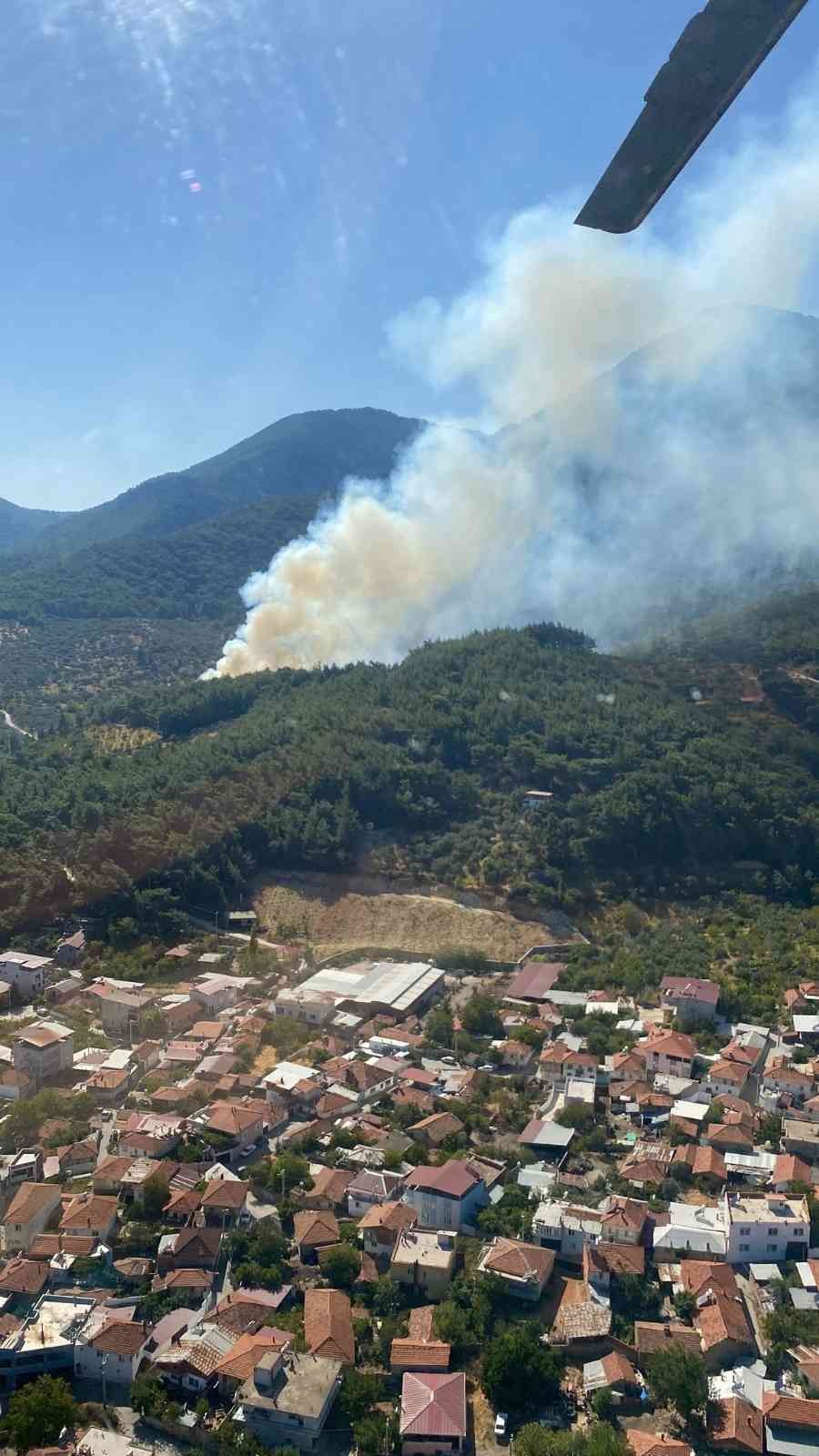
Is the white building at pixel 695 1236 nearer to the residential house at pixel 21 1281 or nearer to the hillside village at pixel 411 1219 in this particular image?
the hillside village at pixel 411 1219

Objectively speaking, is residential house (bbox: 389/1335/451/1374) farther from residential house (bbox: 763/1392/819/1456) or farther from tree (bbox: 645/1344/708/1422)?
residential house (bbox: 763/1392/819/1456)

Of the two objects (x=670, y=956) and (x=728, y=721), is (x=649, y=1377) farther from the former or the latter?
(x=728, y=721)

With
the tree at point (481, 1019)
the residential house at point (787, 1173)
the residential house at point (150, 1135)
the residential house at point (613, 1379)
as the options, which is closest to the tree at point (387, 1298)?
the residential house at point (613, 1379)

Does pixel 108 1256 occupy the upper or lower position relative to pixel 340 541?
lower

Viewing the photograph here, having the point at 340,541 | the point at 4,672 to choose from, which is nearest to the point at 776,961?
the point at 340,541

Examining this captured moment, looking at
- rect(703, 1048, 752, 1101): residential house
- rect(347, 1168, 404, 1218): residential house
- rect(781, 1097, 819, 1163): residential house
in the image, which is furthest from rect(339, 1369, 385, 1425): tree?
rect(703, 1048, 752, 1101): residential house

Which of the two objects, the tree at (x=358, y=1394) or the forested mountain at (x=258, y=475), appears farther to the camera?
the forested mountain at (x=258, y=475)
